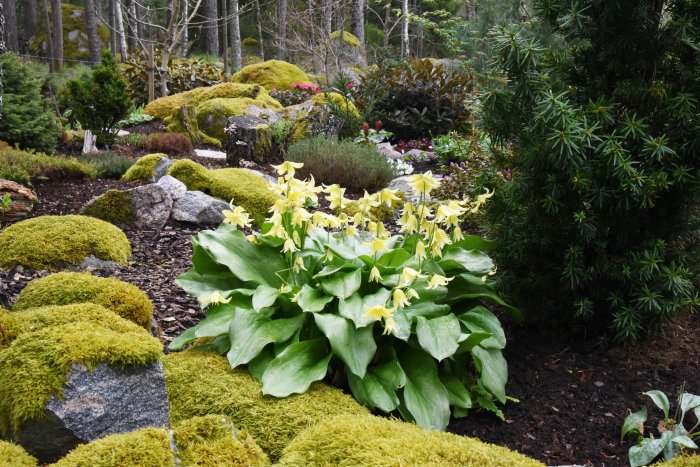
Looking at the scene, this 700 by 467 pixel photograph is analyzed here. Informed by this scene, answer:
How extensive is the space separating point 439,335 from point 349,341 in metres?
0.46

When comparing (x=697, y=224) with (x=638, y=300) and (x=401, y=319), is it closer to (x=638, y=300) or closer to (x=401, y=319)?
(x=638, y=300)

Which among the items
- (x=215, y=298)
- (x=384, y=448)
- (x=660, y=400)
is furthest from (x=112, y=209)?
(x=660, y=400)

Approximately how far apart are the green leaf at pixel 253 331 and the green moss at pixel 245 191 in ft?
9.30

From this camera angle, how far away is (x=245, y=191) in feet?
20.9

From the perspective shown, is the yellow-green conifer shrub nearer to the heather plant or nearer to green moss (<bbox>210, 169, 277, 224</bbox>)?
the heather plant

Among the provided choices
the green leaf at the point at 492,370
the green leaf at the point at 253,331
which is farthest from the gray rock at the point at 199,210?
the green leaf at the point at 492,370

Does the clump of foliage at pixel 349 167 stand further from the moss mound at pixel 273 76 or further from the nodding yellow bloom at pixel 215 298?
the moss mound at pixel 273 76

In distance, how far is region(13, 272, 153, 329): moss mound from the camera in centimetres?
359

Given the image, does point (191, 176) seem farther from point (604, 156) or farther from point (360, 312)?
point (604, 156)

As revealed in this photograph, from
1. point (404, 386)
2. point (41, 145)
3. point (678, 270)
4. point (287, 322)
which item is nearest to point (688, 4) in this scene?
point (678, 270)

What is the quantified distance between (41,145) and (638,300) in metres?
8.42

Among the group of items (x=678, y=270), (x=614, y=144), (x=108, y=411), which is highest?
(x=614, y=144)

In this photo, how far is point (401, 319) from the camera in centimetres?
321

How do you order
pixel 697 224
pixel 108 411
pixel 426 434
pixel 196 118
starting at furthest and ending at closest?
pixel 196 118 → pixel 697 224 → pixel 108 411 → pixel 426 434
